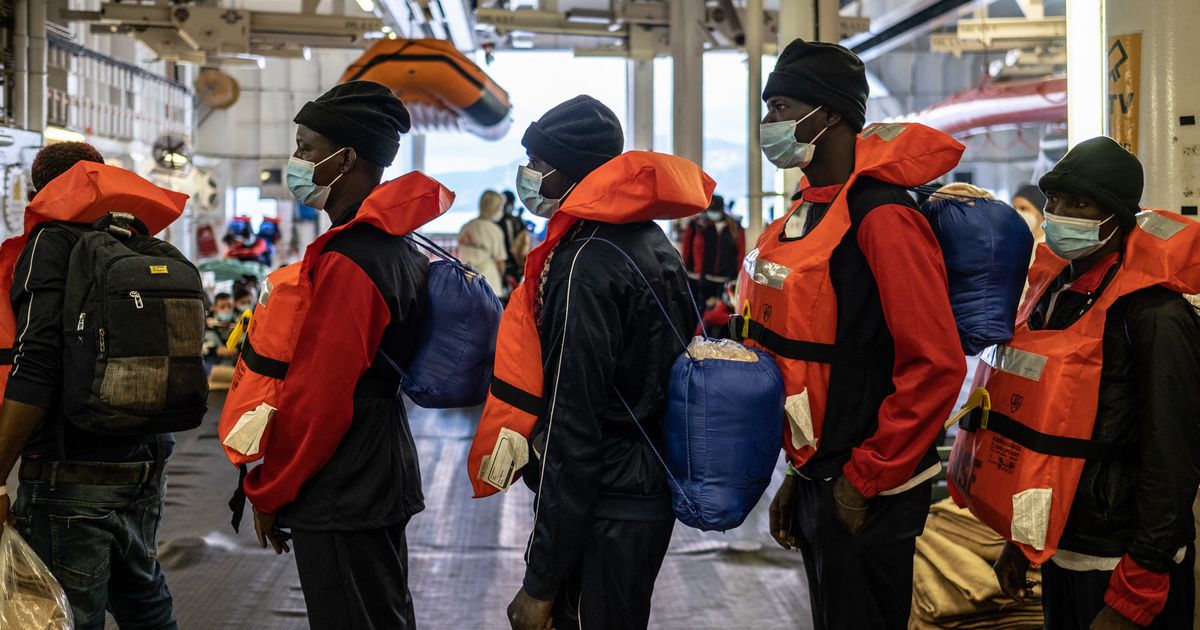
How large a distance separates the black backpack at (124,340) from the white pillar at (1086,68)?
103 inches

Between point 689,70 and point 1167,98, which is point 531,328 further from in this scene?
point 689,70

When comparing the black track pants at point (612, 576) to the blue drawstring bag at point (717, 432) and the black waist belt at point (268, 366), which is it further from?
the black waist belt at point (268, 366)

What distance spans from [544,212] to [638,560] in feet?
2.64

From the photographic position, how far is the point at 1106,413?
7.05 feet

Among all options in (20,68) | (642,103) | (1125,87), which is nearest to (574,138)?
(1125,87)

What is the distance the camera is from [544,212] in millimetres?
2414

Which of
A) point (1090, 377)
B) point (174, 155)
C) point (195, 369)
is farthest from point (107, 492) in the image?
point (174, 155)

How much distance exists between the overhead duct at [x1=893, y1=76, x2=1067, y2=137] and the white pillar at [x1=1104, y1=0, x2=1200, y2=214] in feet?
34.3

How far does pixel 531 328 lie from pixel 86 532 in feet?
4.11

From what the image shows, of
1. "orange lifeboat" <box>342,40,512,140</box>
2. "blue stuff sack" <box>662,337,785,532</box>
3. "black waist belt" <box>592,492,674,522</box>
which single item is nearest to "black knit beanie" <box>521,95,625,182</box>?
"blue stuff sack" <box>662,337,785,532</box>

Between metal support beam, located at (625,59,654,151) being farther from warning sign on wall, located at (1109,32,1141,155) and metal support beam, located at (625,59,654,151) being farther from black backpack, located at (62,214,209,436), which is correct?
black backpack, located at (62,214,209,436)

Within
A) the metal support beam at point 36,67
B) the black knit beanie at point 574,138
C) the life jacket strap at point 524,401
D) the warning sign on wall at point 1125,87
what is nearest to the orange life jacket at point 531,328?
the life jacket strap at point 524,401

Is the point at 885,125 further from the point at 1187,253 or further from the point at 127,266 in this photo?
the point at 127,266

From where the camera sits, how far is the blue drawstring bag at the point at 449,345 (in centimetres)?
244
